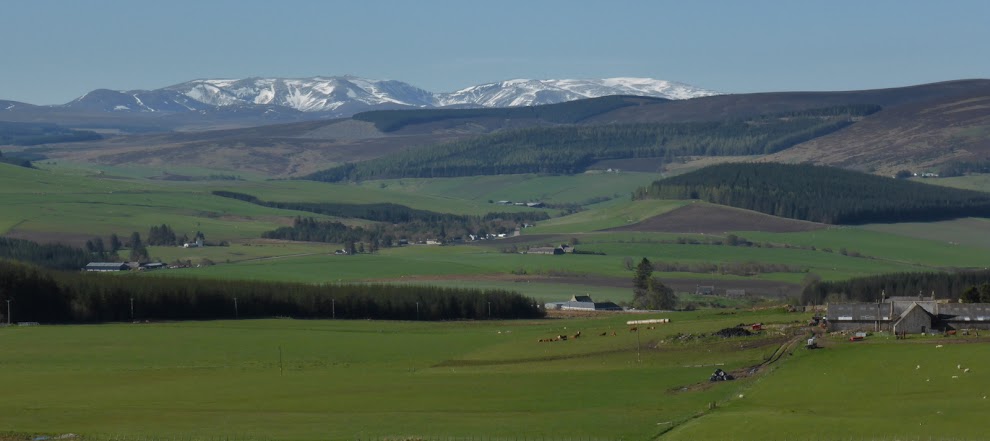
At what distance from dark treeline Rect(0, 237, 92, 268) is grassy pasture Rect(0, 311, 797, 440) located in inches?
2109

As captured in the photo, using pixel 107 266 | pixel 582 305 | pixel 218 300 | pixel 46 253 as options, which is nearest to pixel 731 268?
pixel 582 305

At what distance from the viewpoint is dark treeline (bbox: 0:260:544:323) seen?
101 metres

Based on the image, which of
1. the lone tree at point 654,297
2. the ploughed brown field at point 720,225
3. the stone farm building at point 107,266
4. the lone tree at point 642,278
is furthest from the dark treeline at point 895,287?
the ploughed brown field at point 720,225

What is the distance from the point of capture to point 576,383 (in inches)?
2584

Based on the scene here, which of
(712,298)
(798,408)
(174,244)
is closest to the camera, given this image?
(798,408)

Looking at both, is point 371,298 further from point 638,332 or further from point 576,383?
A: point 576,383

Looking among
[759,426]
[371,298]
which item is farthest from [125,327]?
[759,426]

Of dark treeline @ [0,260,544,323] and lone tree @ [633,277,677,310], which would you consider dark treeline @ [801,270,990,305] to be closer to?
lone tree @ [633,277,677,310]

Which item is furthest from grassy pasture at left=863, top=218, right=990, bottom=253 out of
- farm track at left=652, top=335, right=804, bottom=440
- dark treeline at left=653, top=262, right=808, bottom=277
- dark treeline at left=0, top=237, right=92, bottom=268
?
farm track at left=652, top=335, right=804, bottom=440

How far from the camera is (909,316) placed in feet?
247

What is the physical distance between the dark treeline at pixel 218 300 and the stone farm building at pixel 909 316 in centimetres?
3837

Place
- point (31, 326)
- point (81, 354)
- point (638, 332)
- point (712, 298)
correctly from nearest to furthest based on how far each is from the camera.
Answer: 1. point (81, 354)
2. point (638, 332)
3. point (31, 326)
4. point (712, 298)

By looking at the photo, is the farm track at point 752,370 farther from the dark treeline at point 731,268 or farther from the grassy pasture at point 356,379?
the dark treeline at point 731,268

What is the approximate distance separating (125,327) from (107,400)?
33.6 metres
